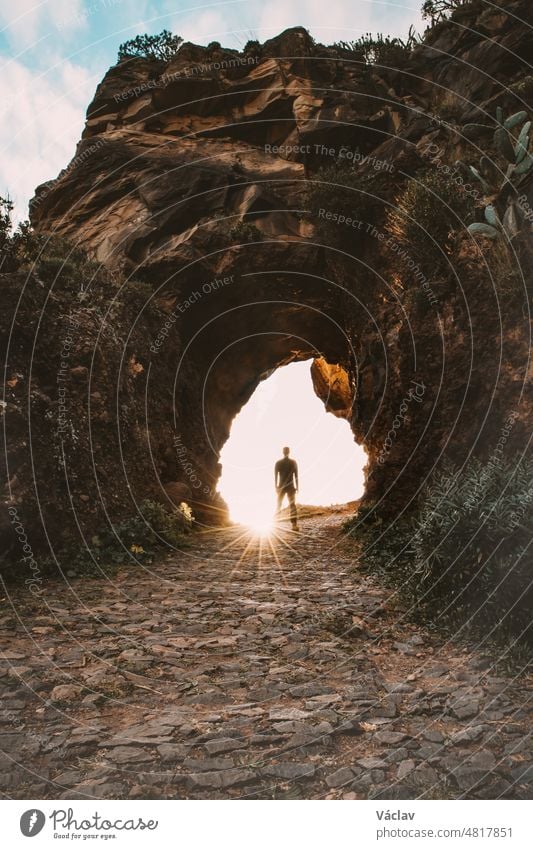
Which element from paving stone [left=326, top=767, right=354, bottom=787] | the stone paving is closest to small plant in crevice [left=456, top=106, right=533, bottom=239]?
the stone paving

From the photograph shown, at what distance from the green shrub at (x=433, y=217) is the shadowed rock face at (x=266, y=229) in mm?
788

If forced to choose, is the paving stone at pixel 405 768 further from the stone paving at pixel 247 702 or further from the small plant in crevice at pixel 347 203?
the small plant in crevice at pixel 347 203

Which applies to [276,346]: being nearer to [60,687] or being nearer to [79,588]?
[79,588]

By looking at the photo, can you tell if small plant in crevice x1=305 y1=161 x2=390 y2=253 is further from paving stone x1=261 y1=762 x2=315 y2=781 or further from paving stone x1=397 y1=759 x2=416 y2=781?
paving stone x1=261 y1=762 x2=315 y2=781

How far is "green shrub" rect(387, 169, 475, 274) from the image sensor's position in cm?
1199

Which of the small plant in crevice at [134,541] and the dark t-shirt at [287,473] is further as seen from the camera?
the dark t-shirt at [287,473]

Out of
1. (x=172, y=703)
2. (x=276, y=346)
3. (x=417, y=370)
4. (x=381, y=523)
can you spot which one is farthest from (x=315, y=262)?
(x=172, y=703)

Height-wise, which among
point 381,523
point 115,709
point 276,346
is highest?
point 276,346

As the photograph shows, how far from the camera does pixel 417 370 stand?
1298 cm

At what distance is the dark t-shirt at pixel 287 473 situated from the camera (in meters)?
17.6

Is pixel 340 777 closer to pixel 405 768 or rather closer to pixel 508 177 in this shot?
pixel 405 768

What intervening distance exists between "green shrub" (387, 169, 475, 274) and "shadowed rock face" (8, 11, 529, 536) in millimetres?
788

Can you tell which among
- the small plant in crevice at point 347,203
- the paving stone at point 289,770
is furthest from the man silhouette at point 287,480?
the paving stone at point 289,770

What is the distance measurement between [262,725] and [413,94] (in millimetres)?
21021
